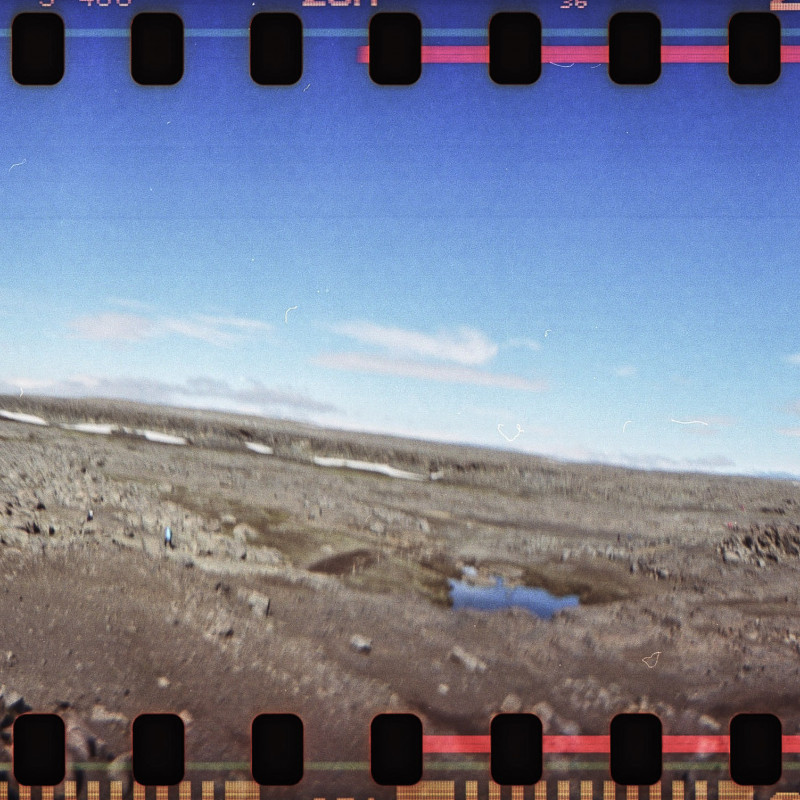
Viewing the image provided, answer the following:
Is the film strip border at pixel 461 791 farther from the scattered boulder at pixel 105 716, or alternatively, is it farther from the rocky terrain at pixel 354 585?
the scattered boulder at pixel 105 716

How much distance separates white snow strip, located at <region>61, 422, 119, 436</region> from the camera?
527 cm

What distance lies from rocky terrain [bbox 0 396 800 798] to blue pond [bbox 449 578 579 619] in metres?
0.08

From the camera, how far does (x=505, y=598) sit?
4035 millimetres

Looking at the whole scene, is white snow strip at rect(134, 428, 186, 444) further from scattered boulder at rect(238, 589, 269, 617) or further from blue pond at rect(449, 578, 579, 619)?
blue pond at rect(449, 578, 579, 619)

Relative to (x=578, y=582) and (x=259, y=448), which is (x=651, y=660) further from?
(x=259, y=448)

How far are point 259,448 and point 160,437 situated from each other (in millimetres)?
975

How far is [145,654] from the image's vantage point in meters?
3.16

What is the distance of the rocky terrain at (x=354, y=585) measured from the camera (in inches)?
119

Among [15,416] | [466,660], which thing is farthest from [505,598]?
[15,416]

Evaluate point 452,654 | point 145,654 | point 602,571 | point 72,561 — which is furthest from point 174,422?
point 602,571

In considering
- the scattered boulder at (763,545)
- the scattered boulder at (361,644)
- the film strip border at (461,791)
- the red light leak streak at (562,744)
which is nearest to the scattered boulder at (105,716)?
the film strip border at (461,791)

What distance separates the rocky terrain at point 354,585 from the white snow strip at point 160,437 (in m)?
0.09

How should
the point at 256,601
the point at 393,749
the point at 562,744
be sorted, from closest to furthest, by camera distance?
the point at 393,749
the point at 562,744
the point at 256,601

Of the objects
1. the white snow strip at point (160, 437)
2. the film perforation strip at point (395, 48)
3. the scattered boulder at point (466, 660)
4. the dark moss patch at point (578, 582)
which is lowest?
the scattered boulder at point (466, 660)
